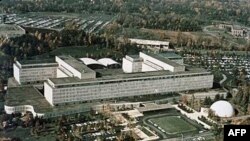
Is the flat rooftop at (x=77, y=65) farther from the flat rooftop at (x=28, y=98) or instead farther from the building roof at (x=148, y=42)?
the building roof at (x=148, y=42)

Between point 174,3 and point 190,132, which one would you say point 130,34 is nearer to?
point 190,132

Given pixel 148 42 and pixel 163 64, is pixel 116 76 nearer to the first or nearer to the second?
pixel 163 64

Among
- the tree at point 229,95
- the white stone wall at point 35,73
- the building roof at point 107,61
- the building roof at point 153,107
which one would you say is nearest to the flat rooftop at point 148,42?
the building roof at point 107,61

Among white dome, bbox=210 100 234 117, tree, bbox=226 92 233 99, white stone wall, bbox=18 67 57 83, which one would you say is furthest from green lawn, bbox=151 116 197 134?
white stone wall, bbox=18 67 57 83

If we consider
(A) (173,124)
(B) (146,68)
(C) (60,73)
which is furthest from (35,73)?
(A) (173,124)

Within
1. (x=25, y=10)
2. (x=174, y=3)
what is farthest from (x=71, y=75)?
(x=174, y=3)
